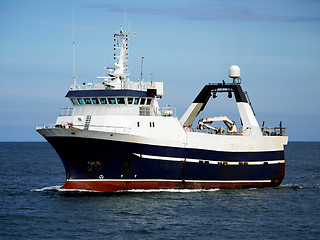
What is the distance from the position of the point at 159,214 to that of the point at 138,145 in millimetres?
6596

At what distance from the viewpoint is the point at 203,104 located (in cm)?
4659

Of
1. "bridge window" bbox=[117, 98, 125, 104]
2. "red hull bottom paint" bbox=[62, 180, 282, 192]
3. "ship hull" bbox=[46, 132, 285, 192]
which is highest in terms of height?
"bridge window" bbox=[117, 98, 125, 104]

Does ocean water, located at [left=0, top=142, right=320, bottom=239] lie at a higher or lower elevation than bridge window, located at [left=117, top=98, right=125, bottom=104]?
lower

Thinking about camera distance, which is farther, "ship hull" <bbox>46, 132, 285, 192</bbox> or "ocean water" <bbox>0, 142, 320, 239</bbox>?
"ship hull" <bbox>46, 132, 285, 192</bbox>

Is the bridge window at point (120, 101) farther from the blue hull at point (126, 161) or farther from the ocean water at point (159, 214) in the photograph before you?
the ocean water at point (159, 214)

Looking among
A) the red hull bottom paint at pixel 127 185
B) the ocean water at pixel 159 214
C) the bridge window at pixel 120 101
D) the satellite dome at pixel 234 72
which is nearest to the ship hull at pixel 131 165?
the red hull bottom paint at pixel 127 185

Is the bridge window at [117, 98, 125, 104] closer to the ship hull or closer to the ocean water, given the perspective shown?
the ship hull

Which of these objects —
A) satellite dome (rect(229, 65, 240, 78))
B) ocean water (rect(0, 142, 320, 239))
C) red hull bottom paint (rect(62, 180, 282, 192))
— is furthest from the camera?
satellite dome (rect(229, 65, 240, 78))

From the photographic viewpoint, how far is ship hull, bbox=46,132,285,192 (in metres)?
36.4

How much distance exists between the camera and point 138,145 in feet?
121

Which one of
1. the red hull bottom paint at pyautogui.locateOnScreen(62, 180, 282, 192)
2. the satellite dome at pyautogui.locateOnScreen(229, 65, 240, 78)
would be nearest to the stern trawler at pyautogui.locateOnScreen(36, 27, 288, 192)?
the red hull bottom paint at pyautogui.locateOnScreen(62, 180, 282, 192)

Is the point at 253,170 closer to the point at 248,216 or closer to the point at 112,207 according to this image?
the point at 248,216

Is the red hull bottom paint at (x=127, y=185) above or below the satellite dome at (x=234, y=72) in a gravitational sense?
below

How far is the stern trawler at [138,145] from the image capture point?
36531 mm
